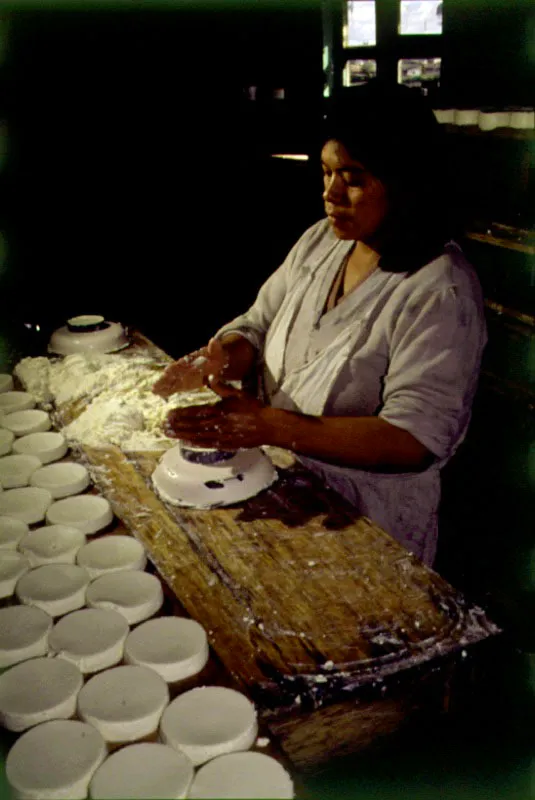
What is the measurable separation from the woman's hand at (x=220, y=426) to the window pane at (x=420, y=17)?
7.39 meters

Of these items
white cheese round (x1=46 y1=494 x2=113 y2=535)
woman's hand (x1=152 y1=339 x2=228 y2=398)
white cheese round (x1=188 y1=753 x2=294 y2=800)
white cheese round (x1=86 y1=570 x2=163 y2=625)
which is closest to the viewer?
white cheese round (x1=188 y1=753 x2=294 y2=800)

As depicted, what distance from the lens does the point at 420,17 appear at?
25.2 feet

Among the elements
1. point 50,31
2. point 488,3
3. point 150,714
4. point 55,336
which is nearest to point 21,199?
point 50,31

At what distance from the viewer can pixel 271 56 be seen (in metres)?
Answer: 6.42

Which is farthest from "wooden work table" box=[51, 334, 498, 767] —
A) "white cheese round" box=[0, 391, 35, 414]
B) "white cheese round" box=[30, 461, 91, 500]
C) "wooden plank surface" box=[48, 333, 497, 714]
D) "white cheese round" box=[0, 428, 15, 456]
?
"white cheese round" box=[0, 391, 35, 414]

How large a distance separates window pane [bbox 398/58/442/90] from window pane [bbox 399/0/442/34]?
314mm

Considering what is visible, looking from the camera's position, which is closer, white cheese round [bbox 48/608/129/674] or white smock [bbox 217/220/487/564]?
white cheese round [bbox 48/608/129/674]

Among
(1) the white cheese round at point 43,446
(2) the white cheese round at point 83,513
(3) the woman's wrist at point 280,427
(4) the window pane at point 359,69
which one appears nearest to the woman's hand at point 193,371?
(1) the white cheese round at point 43,446

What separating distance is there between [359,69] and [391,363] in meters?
7.20

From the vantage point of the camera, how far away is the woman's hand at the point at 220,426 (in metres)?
1.85

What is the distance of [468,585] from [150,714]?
9.22 feet

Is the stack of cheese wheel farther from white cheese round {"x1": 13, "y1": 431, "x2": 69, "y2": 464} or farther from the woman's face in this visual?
the woman's face

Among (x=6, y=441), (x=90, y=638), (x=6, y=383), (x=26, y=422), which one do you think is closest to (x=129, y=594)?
(x=90, y=638)

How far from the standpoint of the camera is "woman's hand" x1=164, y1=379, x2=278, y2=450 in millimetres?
1846
